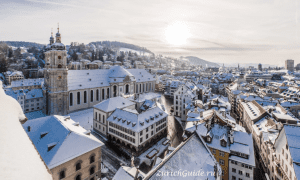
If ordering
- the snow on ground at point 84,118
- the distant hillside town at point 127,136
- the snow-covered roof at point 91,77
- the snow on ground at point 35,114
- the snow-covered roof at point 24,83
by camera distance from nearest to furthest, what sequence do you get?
the distant hillside town at point 127,136
the snow on ground at point 84,118
the snow on ground at point 35,114
the snow-covered roof at point 91,77
the snow-covered roof at point 24,83

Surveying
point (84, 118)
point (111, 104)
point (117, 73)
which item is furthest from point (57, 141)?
point (117, 73)

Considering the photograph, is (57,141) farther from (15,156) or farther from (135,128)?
(15,156)

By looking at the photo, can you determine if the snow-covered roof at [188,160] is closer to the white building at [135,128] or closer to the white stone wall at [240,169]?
the white stone wall at [240,169]

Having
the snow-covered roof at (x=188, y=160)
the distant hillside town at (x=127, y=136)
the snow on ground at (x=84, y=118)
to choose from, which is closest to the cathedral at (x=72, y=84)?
the distant hillside town at (x=127, y=136)

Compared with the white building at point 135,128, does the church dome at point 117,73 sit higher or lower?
higher

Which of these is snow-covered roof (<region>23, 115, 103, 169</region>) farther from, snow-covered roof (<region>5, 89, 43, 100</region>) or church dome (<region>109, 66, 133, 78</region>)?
church dome (<region>109, 66, 133, 78</region>)

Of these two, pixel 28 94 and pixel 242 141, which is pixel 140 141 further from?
pixel 28 94

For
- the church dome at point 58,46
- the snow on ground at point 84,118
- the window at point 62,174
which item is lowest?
the window at point 62,174

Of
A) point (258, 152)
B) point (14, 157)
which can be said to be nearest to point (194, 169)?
point (14, 157)
